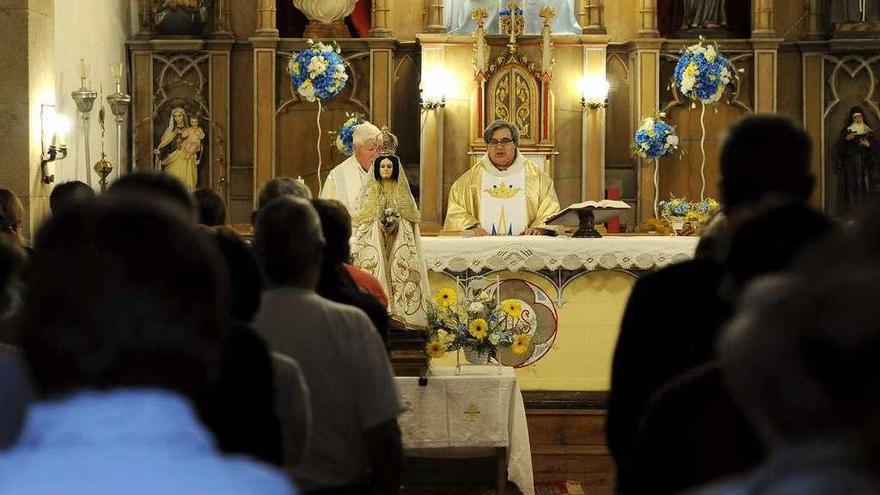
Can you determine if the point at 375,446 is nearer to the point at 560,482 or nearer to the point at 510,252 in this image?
the point at 560,482

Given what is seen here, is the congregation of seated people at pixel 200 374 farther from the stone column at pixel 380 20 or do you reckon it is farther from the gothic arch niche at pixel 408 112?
the gothic arch niche at pixel 408 112

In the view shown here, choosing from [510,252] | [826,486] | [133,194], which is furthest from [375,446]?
[510,252]

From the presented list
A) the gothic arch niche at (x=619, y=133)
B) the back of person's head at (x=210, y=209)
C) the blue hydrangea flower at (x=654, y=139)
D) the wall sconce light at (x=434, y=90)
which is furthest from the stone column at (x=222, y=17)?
the back of person's head at (x=210, y=209)

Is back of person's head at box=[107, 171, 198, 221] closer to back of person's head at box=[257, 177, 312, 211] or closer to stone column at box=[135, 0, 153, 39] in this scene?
back of person's head at box=[257, 177, 312, 211]

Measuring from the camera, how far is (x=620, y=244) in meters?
10.4

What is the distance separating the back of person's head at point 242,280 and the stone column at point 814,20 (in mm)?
12263

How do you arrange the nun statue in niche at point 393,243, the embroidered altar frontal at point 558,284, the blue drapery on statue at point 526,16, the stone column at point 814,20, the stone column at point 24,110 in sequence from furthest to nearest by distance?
the stone column at point 814,20 → the blue drapery on statue at point 526,16 → the stone column at point 24,110 → the embroidered altar frontal at point 558,284 → the nun statue in niche at point 393,243

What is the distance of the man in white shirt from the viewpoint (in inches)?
149

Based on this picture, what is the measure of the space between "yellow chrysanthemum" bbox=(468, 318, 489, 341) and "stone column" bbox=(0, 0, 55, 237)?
4422 millimetres

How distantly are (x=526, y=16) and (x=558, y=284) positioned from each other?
499cm

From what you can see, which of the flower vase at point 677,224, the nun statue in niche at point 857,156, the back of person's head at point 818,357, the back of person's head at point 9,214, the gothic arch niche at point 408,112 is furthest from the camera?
the gothic arch niche at point 408,112

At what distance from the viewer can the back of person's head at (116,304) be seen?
182 cm

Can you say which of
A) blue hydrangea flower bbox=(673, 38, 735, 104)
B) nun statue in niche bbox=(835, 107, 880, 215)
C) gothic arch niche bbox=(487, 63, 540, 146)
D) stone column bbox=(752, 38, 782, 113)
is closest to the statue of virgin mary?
gothic arch niche bbox=(487, 63, 540, 146)

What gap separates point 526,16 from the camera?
14.6 metres
